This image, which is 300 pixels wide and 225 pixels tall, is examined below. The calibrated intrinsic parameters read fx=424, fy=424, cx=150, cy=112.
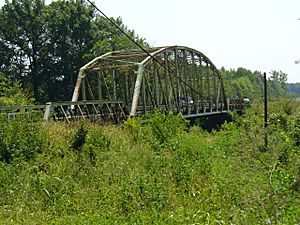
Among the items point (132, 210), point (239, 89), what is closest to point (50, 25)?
point (132, 210)

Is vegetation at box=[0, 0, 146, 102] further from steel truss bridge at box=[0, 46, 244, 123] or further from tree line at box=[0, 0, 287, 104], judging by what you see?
steel truss bridge at box=[0, 46, 244, 123]

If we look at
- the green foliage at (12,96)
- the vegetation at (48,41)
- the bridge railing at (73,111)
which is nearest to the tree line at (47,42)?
the vegetation at (48,41)

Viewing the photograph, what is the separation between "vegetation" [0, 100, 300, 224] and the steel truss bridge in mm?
2551

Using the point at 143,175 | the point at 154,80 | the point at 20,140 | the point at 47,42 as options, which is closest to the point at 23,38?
the point at 47,42

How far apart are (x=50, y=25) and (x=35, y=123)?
30.1 m

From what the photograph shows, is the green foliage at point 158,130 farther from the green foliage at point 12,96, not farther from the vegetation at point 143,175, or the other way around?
the green foliage at point 12,96

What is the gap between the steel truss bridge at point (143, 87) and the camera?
64.1ft

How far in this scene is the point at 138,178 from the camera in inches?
348

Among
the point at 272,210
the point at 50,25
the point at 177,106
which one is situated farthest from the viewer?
the point at 50,25

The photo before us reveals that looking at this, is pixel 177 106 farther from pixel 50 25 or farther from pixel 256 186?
pixel 256 186

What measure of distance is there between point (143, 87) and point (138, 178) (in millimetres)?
15567

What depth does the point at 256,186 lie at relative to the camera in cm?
818

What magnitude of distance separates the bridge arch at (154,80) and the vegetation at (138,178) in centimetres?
Answer: 847

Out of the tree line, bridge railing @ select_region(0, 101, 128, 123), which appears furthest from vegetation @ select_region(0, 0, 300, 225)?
the tree line
